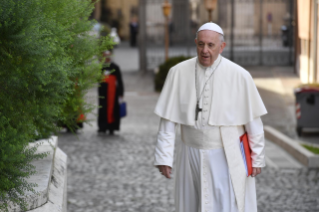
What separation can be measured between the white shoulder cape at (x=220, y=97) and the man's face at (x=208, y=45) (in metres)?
0.17

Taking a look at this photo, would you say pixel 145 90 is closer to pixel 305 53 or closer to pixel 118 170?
pixel 305 53

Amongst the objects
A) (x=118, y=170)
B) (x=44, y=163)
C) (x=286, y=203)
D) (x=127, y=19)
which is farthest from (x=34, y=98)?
(x=127, y=19)

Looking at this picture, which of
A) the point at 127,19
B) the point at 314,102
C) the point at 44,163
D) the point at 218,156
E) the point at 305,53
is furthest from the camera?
the point at 127,19

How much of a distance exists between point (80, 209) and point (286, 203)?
87.7 inches

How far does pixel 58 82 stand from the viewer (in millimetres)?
3742

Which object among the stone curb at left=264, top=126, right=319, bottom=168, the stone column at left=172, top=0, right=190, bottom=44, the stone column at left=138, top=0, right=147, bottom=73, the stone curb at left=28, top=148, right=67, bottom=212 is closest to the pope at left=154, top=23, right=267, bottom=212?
the stone curb at left=28, top=148, right=67, bottom=212

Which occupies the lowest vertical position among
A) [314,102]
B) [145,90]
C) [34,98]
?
[145,90]

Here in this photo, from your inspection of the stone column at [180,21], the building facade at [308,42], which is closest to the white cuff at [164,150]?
the building facade at [308,42]

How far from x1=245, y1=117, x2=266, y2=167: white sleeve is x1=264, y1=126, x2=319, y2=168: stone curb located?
4498mm

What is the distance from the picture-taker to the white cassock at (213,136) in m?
4.23

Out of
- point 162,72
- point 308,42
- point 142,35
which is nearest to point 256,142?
point 308,42

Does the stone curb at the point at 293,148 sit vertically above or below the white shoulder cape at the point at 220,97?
below

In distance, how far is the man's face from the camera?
13.7 ft

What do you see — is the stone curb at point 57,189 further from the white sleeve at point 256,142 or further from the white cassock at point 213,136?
the white sleeve at point 256,142
